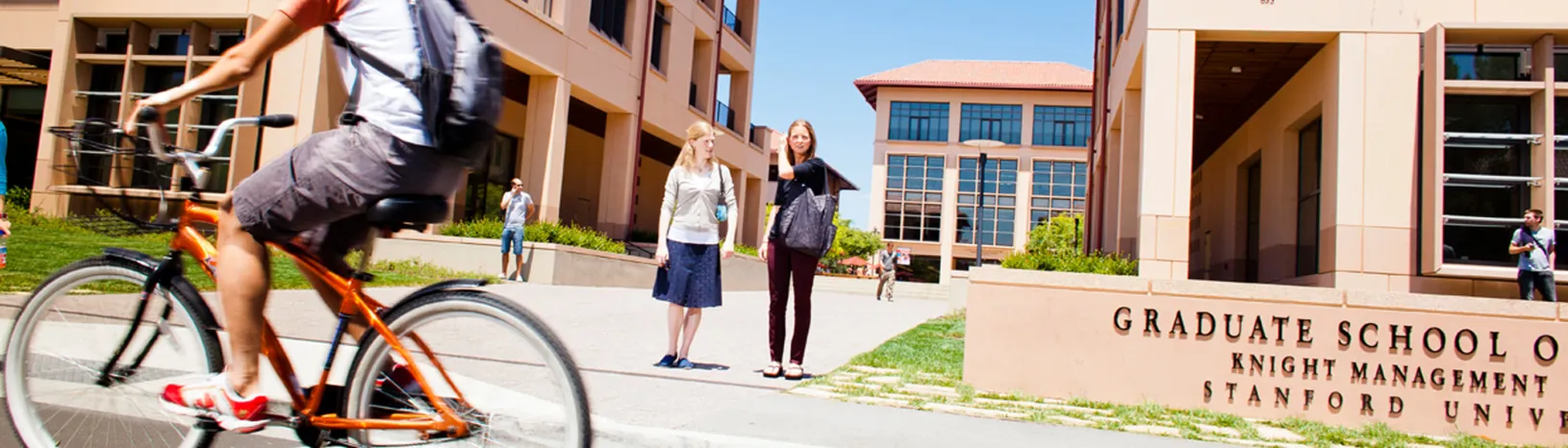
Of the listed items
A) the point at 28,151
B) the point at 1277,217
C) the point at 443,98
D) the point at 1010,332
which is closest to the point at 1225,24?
the point at 1277,217

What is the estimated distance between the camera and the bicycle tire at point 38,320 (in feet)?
9.69

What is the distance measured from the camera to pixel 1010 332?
6582 mm

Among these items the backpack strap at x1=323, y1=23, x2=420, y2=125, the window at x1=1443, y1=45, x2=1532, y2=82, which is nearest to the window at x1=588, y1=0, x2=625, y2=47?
the window at x1=1443, y1=45, x2=1532, y2=82

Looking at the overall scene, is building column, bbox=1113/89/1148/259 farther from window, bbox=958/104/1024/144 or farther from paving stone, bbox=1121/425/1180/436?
window, bbox=958/104/1024/144

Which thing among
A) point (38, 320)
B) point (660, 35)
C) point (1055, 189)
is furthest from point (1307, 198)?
point (1055, 189)

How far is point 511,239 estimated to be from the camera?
16672 mm

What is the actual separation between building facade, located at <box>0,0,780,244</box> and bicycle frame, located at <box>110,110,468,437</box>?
9.40m

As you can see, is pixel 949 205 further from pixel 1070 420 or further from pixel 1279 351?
pixel 1070 420

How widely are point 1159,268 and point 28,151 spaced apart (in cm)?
2484

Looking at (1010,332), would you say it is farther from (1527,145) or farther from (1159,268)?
(1527,145)

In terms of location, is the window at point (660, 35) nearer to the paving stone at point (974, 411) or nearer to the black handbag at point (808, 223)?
the black handbag at point (808, 223)

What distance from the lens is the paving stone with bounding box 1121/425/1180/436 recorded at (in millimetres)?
5227

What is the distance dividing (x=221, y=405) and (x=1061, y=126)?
68001 mm

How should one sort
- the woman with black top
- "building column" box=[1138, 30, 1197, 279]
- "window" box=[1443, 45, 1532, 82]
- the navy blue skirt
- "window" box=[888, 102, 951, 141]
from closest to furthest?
the woman with black top
the navy blue skirt
"window" box=[1443, 45, 1532, 82]
"building column" box=[1138, 30, 1197, 279]
"window" box=[888, 102, 951, 141]
